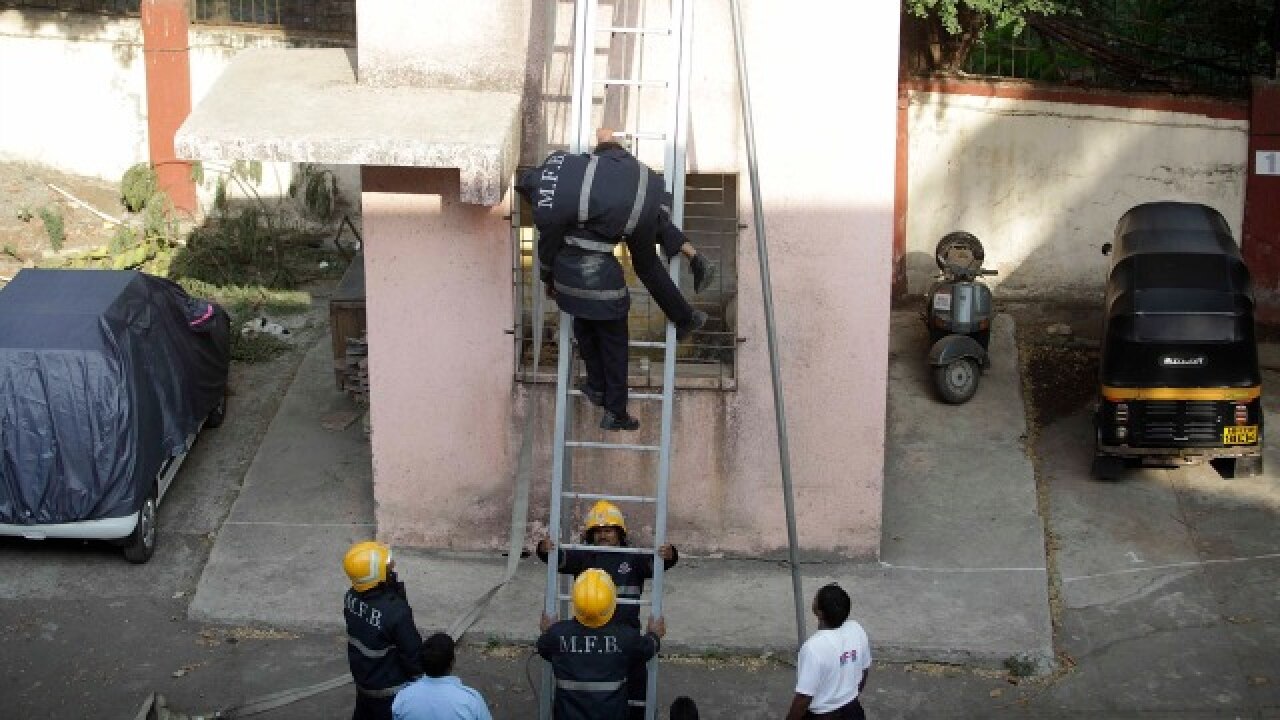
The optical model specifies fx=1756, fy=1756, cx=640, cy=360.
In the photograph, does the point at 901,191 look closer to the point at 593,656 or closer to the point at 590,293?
the point at 590,293

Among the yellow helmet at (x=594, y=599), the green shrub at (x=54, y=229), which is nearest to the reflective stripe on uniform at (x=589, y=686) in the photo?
the yellow helmet at (x=594, y=599)

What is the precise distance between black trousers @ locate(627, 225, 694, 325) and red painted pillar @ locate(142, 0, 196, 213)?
30.7ft

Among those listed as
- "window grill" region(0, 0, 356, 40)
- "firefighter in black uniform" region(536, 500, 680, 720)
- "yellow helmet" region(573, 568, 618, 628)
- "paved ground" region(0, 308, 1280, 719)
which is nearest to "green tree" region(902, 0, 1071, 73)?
"paved ground" region(0, 308, 1280, 719)

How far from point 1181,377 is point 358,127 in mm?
6157

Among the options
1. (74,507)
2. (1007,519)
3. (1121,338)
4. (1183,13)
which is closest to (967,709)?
(1007,519)

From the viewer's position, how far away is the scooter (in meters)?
13.8

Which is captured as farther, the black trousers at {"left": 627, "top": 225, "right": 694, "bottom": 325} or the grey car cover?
the grey car cover

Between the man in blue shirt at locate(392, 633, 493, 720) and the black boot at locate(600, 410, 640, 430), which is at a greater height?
the black boot at locate(600, 410, 640, 430)

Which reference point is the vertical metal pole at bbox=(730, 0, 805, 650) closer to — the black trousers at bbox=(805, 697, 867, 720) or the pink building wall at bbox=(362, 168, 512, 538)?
the black trousers at bbox=(805, 697, 867, 720)

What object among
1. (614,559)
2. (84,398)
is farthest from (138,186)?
(614,559)

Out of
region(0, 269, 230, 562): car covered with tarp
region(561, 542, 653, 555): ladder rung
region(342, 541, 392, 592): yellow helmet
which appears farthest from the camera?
region(0, 269, 230, 562): car covered with tarp

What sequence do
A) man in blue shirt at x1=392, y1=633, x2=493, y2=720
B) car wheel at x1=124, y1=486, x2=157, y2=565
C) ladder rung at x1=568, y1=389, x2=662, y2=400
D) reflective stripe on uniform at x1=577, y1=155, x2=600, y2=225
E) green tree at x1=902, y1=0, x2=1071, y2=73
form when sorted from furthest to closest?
green tree at x1=902, y1=0, x2=1071, y2=73 → car wheel at x1=124, y1=486, x2=157, y2=565 → ladder rung at x1=568, y1=389, x2=662, y2=400 → reflective stripe on uniform at x1=577, y1=155, x2=600, y2=225 → man in blue shirt at x1=392, y1=633, x2=493, y2=720

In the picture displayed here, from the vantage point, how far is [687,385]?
11.0 metres

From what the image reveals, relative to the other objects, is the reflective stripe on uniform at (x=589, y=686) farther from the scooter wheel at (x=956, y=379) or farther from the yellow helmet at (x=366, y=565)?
the scooter wheel at (x=956, y=379)
